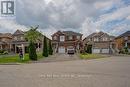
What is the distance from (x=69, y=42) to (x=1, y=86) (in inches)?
2804

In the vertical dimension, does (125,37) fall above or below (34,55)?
above

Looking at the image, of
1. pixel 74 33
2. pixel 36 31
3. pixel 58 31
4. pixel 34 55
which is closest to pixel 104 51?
pixel 74 33

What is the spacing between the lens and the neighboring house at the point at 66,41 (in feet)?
266

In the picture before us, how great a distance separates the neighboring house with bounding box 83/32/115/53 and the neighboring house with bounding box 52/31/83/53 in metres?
4.53

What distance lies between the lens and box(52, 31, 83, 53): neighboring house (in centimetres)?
8094

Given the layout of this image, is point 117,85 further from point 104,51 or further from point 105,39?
point 105,39

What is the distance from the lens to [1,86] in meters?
10.9

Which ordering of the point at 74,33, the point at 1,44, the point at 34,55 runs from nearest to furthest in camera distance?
the point at 34,55
the point at 1,44
the point at 74,33

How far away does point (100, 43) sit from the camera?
8825cm

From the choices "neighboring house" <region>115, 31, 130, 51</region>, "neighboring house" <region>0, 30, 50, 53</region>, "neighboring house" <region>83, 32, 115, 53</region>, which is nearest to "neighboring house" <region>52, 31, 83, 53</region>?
"neighboring house" <region>83, 32, 115, 53</region>

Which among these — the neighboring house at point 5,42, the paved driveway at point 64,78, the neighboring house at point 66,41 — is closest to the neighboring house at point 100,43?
the neighboring house at point 66,41

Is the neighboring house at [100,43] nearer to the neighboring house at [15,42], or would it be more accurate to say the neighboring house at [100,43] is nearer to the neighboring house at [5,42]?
the neighboring house at [15,42]

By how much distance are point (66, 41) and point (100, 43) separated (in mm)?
14549

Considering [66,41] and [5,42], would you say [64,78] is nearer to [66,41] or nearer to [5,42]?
[66,41]
